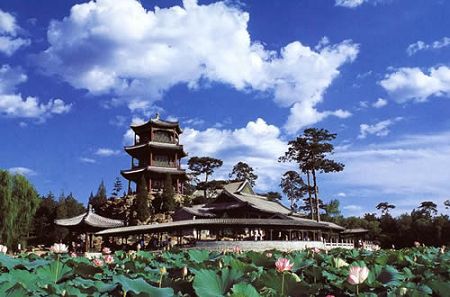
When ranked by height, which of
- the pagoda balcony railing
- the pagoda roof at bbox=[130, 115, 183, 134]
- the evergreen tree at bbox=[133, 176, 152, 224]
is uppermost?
the pagoda roof at bbox=[130, 115, 183, 134]

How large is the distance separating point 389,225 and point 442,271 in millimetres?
48425

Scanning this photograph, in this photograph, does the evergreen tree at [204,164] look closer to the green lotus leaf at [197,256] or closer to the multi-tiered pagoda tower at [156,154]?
the multi-tiered pagoda tower at [156,154]

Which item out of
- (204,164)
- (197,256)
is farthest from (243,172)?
(197,256)

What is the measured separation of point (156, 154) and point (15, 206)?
49.5ft

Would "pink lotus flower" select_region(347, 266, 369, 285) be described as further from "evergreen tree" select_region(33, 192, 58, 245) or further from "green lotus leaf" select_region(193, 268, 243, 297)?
"evergreen tree" select_region(33, 192, 58, 245)

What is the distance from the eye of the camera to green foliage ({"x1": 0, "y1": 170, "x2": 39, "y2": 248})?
2791 cm

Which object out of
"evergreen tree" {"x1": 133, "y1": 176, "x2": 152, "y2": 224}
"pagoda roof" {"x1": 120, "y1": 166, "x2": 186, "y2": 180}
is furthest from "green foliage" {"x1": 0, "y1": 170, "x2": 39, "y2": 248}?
"pagoda roof" {"x1": 120, "y1": 166, "x2": 186, "y2": 180}

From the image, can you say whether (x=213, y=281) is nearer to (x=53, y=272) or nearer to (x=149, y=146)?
(x=53, y=272)

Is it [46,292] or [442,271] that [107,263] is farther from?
[442,271]

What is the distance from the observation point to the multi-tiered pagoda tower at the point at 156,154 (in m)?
40.7

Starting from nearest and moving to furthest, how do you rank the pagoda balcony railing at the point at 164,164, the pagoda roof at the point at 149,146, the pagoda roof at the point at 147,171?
the pagoda roof at the point at 147,171, the pagoda roof at the point at 149,146, the pagoda balcony railing at the point at 164,164

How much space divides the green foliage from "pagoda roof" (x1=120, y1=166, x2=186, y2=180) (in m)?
→ 10.9

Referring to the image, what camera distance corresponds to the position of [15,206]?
93.8 feet

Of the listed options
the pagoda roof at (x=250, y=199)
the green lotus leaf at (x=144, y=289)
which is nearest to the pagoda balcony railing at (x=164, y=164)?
the pagoda roof at (x=250, y=199)
